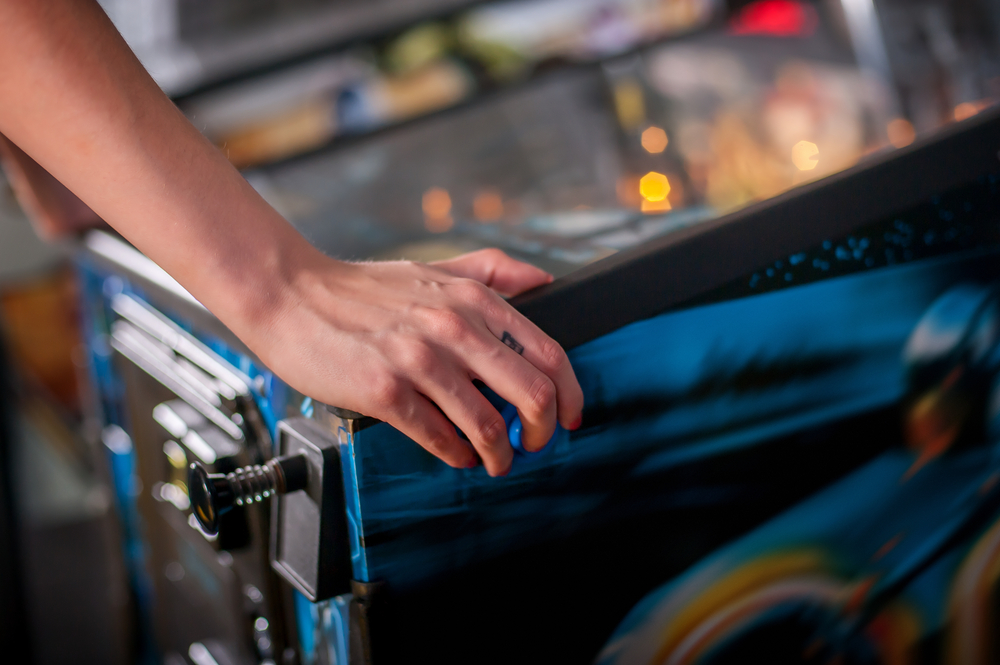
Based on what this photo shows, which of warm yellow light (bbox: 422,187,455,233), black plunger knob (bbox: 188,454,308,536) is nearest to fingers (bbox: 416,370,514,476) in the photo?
black plunger knob (bbox: 188,454,308,536)

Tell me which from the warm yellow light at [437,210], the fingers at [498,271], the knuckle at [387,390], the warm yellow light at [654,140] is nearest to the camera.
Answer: the knuckle at [387,390]

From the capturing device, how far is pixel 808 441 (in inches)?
27.9

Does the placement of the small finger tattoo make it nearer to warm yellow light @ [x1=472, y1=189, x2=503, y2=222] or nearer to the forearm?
the forearm

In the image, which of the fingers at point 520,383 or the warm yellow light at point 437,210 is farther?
the warm yellow light at point 437,210

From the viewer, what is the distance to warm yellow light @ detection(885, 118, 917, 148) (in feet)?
3.82

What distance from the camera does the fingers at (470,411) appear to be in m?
0.51

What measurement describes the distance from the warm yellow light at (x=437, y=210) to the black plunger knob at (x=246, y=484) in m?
0.55

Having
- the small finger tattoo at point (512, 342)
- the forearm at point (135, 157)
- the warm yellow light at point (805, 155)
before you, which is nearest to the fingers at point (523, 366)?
the small finger tattoo at point (512, 342)

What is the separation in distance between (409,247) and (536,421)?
51cm

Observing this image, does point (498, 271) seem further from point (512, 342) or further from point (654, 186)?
point (654, 186)

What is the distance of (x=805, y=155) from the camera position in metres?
1.20

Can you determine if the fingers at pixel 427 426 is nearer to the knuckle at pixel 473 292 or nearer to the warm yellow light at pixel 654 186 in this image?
the knuckle at pixel 473 292

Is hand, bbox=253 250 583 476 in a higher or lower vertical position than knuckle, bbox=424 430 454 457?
higher

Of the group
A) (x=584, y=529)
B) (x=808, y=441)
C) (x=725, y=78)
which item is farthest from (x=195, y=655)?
(x=725, y=78)
